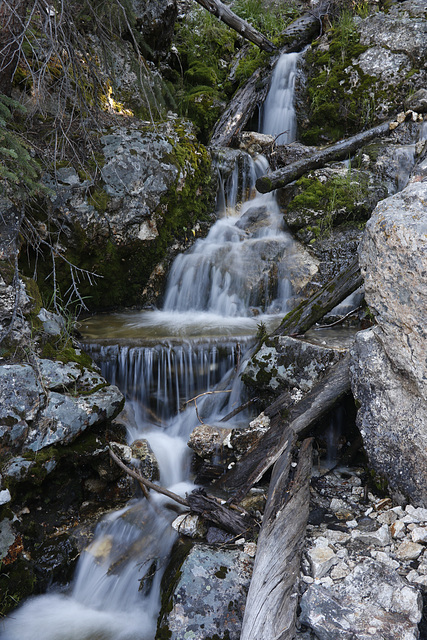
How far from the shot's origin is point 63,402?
138 inches

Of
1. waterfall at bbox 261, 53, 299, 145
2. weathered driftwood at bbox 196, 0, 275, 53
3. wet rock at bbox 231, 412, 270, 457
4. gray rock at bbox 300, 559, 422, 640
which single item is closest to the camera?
gray rock at bbox 300, 559, 422, 640

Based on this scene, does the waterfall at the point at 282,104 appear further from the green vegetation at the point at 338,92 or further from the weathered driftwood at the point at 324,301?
→ the weathered driftwood at the point at 324,301

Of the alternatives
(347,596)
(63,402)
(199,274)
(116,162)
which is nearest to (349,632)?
(347,596)

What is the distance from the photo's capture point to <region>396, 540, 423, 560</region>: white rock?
220 centimetres

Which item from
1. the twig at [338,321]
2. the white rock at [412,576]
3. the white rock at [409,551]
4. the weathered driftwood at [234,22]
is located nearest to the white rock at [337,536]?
the white rock at [409,551]

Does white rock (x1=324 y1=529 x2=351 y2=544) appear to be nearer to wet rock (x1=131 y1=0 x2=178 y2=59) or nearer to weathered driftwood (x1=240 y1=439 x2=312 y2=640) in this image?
weathered driftwood (x1=240 y1=439 x2=312 y2=640)

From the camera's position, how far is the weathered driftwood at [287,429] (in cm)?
327

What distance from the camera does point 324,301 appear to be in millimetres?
4270

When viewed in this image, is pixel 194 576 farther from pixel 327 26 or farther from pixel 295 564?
pixel 327 26

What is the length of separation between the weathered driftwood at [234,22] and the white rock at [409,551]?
23.8ft

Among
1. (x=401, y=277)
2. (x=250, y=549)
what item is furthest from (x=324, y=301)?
(x=250, y=549)

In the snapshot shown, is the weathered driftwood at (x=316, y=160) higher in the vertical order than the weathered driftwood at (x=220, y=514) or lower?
higher

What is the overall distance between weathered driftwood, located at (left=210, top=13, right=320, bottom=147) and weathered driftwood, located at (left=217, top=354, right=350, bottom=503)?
625 centimetres

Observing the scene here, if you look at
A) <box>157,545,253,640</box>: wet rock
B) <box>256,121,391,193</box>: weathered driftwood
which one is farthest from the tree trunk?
<box>157,545,253,640</box>: wet rock
